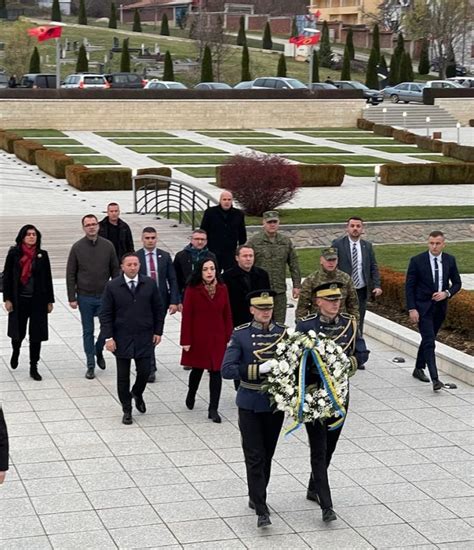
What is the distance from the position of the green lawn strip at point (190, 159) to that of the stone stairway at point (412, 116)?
1524cm

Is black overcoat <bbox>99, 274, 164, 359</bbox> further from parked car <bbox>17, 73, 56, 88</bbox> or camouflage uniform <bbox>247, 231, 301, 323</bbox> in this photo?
parked car <bbox>17, 73, 56, 88</bbox>

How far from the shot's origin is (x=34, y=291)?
40.4 feet

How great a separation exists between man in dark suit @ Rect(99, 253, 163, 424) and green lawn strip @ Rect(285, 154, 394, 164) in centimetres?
2658

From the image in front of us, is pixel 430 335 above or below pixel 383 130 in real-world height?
above

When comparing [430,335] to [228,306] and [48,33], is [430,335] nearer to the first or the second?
[228,306]

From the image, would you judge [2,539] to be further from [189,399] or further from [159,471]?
[189,399]

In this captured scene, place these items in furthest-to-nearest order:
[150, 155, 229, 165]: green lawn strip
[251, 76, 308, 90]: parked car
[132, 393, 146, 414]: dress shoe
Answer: [251, 76, 308, 90]: parked car → [150, 155, 229, 165]: green lawn strip → [132, 393, 146, 414]: dress shoe

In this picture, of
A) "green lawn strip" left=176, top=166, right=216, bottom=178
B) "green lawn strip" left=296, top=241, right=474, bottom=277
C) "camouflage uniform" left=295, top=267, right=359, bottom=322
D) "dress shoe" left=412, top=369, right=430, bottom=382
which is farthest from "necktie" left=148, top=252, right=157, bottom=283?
"green lawn strip" left=176, top=166, right=216, bottom=178

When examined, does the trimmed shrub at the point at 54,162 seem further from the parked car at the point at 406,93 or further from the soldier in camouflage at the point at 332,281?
the parked car at the point at 406,93

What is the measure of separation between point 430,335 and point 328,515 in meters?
4.18

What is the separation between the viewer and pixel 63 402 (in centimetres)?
1134

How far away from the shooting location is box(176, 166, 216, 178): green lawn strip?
33.2 m

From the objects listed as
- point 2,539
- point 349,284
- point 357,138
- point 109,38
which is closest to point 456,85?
point 357,138

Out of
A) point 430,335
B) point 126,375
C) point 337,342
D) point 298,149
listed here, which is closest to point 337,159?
point 298,149
